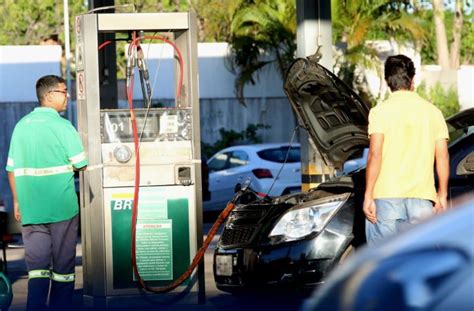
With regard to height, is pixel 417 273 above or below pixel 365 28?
Answer: below

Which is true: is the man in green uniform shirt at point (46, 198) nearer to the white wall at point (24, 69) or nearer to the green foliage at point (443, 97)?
the white wall at point (24, 69)

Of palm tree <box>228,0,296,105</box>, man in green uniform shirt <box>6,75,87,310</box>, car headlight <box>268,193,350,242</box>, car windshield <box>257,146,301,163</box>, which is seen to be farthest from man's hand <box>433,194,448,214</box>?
palm tree <box>228,0,296,105</box>

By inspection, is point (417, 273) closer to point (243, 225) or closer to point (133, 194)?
point (243, 225)

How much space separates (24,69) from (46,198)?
2380 cm

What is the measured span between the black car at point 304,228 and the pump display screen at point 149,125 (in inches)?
30.0

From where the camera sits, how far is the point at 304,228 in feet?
28.1

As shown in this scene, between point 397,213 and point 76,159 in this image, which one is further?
point 76,159

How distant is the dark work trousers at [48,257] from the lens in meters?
8.41

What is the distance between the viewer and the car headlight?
27.9 ft

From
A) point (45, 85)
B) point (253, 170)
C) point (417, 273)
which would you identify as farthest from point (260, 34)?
point (417, 273)

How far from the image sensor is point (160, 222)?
9406mm

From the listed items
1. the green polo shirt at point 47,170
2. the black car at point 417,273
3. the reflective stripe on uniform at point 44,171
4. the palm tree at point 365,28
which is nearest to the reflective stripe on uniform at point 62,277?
the green polo shirt at point 47,170

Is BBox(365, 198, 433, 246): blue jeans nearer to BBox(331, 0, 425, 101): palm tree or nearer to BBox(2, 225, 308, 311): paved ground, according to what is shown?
BBox(2, 225, 308, 311): paved ground

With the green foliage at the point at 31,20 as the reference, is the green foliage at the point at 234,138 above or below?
below
